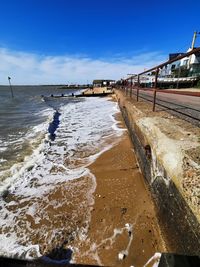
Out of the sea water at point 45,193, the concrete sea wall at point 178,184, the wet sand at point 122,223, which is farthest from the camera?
the sea water at point 45,193

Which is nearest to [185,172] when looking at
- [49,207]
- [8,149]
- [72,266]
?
[72,266]

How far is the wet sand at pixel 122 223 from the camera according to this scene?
7.60 ft

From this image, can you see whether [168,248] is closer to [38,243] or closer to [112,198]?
[112,198]

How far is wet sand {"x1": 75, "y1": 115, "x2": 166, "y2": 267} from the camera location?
91.2 inches

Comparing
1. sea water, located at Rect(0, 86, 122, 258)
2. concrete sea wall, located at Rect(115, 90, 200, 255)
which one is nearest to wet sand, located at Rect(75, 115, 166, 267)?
sea water, located at Rect(0, 86, 122, 258)

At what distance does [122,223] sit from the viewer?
2801mm

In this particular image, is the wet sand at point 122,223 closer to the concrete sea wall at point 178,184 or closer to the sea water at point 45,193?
the sea water at point 45,193

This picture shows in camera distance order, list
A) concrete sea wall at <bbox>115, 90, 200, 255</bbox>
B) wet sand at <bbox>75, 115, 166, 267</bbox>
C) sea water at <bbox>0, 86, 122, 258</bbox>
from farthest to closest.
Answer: sea water at <bbox>0, 86, 122, 258</bbox> → wet sand at <bbox>75, 115, 166, 267</bbox> → concrete sea wall at <bbox>115, 90, 200, 255</bbox>

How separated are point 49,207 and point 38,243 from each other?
766 mm

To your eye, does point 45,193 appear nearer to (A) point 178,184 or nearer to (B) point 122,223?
(B) point 122,223

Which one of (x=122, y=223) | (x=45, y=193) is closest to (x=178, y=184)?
(x=122, y=223)

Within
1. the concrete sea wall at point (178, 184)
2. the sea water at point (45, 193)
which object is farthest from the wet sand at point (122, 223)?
the concrete sea wall at point (178, 184)

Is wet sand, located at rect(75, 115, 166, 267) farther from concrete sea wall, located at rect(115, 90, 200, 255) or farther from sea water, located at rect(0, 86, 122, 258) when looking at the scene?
concrete sea wall, located at rect(115, 90, 200, 255)

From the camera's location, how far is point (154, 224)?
266 cm
